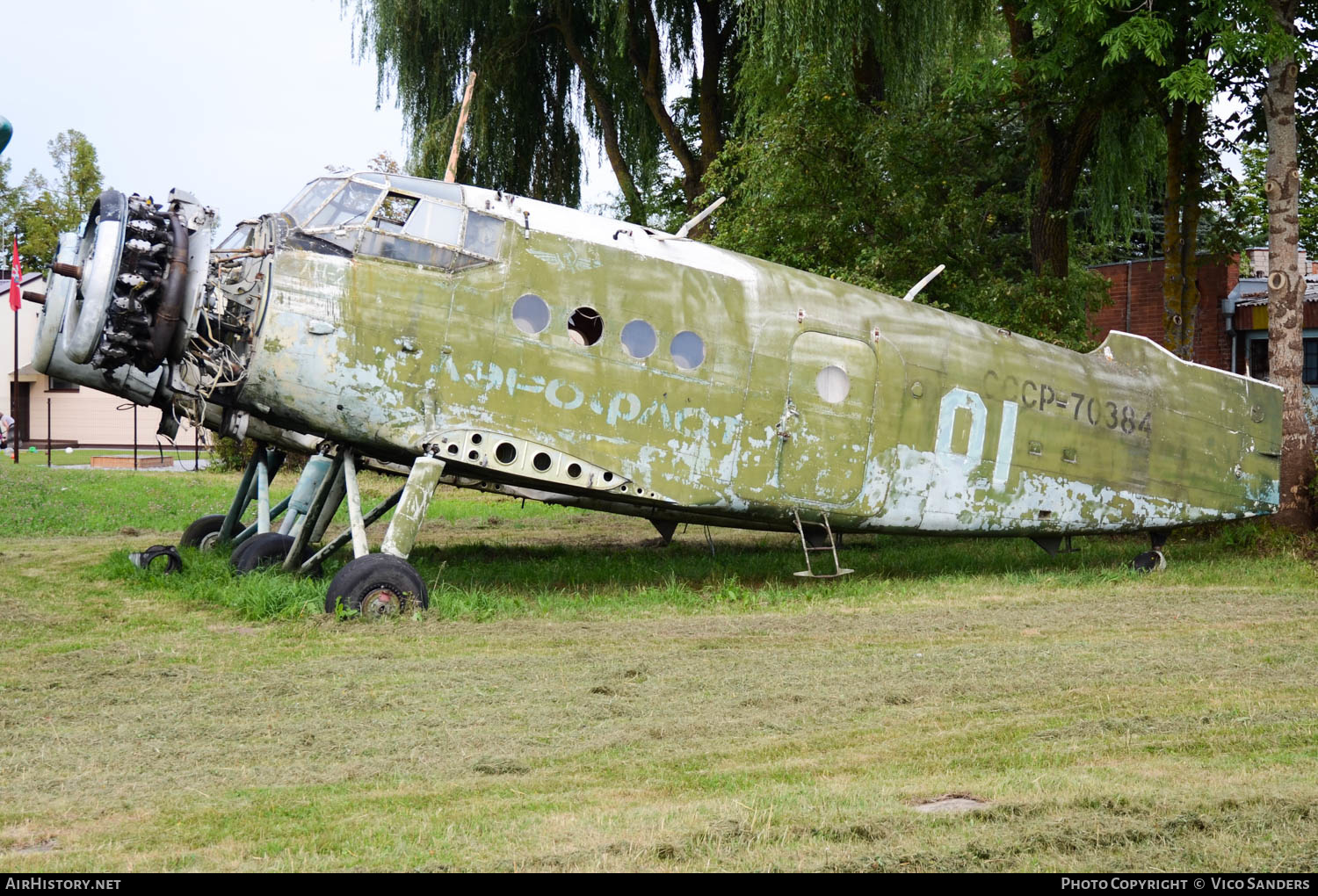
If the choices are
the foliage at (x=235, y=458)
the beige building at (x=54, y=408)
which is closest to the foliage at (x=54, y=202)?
the beige building at (x=54, y=408)

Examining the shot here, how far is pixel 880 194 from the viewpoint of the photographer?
18.8 metres

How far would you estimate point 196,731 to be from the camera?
21.7 feet

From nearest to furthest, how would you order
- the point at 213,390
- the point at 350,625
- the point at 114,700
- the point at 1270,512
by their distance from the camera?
the point at 114,700 → the point at 350,625 → the point at 213,390 → the point at 1270,512

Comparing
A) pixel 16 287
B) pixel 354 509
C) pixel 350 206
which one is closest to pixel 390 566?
pixel 354 509

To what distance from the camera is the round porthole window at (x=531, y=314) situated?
10781 millimetres

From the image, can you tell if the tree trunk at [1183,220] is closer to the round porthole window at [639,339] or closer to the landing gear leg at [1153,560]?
the landing gear leg at [1153,560]

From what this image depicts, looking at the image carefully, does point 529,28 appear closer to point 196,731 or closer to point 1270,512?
point 1270,512

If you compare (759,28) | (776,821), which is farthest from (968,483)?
(759,28)

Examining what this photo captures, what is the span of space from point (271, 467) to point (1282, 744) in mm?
12312

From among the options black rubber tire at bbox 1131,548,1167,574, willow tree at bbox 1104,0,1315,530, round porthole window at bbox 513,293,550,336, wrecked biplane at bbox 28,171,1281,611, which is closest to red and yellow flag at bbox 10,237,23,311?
wrecked biplane at bbox 28,171,1281,611

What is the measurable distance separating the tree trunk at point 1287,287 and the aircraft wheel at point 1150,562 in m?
2.46

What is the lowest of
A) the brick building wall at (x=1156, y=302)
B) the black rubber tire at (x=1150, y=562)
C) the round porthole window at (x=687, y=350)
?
the black rubber tire at (x=1150, y=562)

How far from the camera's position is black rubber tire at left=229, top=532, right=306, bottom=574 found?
1234 cm

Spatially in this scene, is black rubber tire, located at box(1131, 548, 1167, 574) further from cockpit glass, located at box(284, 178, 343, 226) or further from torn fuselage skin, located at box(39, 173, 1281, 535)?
cockpit glass, located at box(284, 178, 343, 226)
